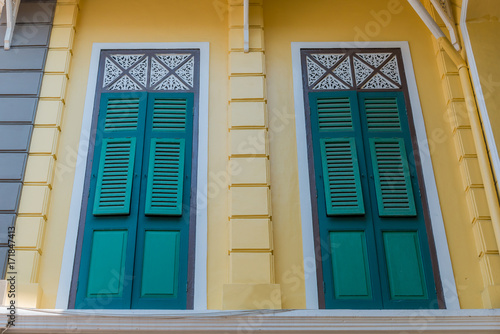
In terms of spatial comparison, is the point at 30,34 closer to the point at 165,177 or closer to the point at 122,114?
the point at 122,114

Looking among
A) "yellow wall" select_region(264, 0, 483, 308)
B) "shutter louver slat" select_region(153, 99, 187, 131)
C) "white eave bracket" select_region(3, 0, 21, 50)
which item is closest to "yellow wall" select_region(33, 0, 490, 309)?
"yellow wall" select_region(264, 0, 483, 308)

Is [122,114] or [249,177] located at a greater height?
[122,114]

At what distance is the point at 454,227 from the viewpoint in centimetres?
721

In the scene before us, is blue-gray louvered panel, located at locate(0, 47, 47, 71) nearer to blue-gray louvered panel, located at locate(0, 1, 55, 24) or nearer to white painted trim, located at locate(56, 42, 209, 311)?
blue-gray louvered panel, located at locate(0, 1, 55, 24)

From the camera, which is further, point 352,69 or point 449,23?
point 352,69

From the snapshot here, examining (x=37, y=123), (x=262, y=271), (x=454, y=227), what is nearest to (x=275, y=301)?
(x=262, y=271)

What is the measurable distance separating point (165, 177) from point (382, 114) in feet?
8.45

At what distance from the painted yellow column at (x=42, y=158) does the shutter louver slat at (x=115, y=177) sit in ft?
1.78

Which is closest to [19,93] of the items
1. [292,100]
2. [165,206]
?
[165,206]

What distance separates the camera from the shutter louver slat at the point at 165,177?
726 cm

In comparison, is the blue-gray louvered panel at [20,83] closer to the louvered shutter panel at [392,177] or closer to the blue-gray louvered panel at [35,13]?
the blue-gray louvered panel at [35,13]

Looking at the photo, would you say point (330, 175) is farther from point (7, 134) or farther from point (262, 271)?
point (7, 134)

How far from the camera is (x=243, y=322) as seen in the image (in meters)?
6.40

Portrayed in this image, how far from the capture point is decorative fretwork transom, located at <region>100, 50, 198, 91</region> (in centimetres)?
804
